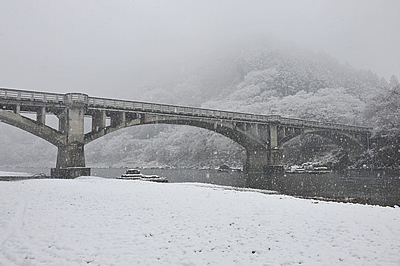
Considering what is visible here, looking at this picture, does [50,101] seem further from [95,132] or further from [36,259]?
[36,259]

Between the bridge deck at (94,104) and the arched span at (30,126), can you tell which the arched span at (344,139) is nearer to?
the bridge deck at (94,104)

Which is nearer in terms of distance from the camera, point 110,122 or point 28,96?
point 28,96

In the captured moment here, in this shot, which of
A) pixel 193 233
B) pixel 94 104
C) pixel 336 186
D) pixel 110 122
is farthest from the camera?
pixel 110 122

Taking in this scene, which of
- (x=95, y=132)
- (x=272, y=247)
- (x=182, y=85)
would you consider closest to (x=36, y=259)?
(x=272, y=247)

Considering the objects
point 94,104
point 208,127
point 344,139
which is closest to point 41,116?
point 94,104

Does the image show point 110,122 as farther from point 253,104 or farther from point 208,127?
point 253,104

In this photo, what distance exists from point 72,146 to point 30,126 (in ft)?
16.2

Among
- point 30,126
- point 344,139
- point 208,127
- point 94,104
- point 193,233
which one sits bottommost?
point 193,233

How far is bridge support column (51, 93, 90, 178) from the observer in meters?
33.4

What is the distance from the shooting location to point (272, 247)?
8.52 m

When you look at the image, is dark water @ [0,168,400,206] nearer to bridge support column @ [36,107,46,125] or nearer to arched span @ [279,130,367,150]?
bridge support column @ [36,107,46,125]

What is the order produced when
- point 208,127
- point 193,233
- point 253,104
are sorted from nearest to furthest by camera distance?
point 193,233 < point 208,127 < point 253,104

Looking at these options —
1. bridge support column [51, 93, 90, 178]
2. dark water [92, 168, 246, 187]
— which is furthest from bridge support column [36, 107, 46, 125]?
dark water [92, 168, 246, 187]

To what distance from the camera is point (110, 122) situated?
131ft
